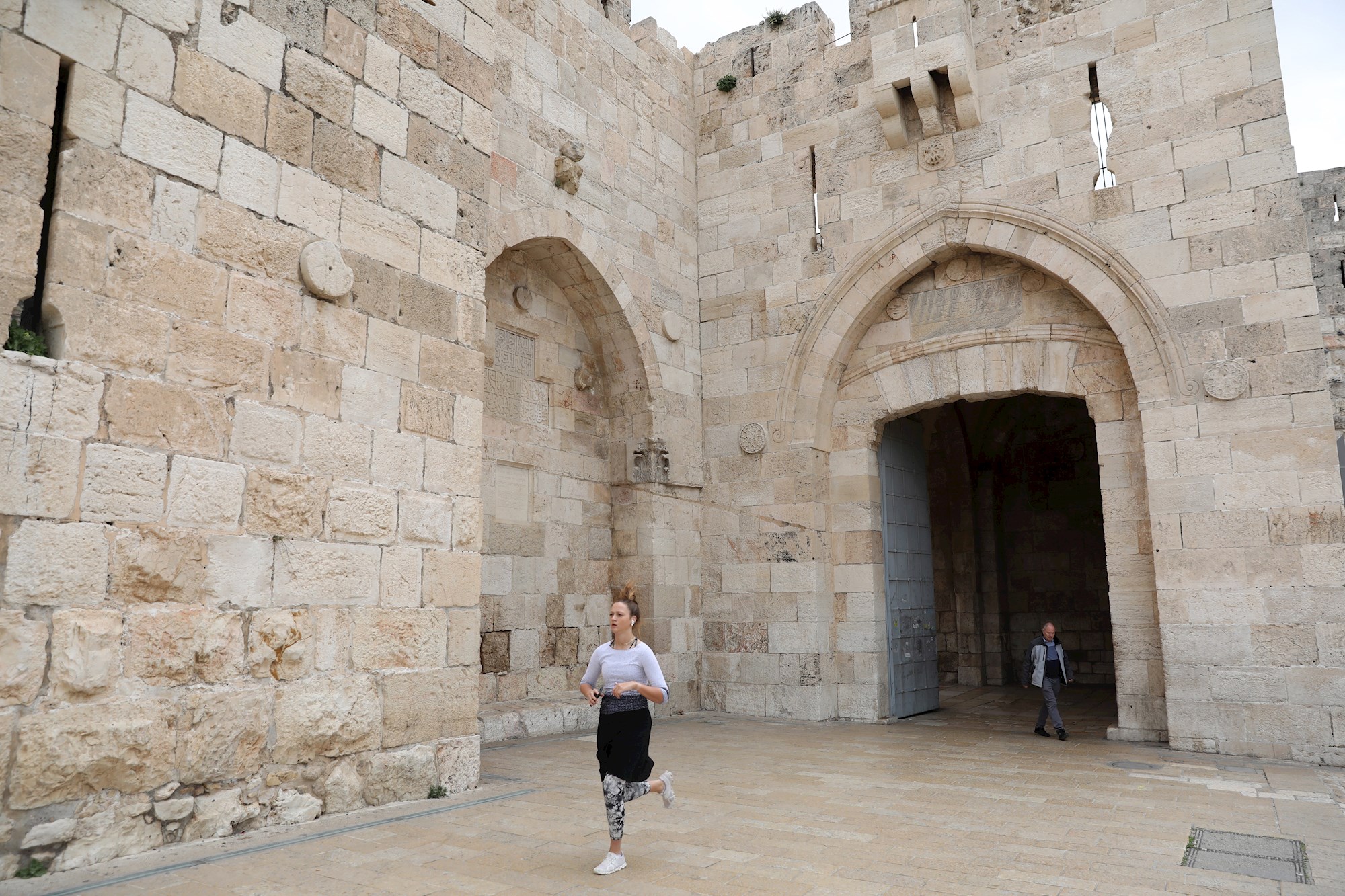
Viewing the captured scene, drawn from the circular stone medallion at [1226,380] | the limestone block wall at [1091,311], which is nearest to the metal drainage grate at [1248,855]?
the limestone block wall at [1091,311]

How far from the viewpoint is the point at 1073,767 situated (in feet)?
19.7

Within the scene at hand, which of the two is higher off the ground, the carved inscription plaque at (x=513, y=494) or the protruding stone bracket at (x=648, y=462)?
the protruding stone bracket at (x=648, y=462)

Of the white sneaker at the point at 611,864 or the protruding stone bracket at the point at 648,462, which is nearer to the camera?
the white sneaker at the point at 611,864

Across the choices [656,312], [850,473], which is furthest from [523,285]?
[850,473]

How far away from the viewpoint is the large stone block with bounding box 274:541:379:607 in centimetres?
430

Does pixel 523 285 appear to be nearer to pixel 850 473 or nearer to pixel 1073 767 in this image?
pixel 850 473

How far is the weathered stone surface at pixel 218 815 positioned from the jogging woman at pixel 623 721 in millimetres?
1633

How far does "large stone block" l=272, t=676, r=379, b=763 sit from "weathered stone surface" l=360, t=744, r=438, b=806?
0.11 metres

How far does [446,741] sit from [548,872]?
1.59 meters

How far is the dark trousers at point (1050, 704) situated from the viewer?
7500 mm

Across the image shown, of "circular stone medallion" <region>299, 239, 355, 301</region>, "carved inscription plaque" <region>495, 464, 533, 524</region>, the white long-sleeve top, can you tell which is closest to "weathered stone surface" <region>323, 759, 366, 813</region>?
the white long-sleeve top

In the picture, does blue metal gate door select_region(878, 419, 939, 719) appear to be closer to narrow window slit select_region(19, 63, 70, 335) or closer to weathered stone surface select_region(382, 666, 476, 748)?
weathered stone surface select_region(382, 666, 476, 748)

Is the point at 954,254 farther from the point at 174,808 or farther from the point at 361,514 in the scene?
the point at 174,808

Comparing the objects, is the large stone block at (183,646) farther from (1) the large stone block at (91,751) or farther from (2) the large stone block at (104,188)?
(2) the large stone block at (104,188)
